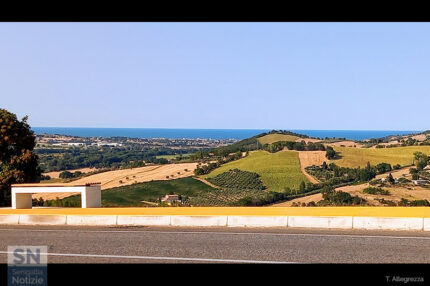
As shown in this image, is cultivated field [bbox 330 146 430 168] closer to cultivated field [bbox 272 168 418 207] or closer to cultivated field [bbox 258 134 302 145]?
cultivated field [bbox 272 168 418 207]

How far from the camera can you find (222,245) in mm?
11594

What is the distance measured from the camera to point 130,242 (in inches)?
482

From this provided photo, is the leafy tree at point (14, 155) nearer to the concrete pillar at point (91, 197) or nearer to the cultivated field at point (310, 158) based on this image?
the concrete pillar at point (91, 197)

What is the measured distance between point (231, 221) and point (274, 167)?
45.4 meters

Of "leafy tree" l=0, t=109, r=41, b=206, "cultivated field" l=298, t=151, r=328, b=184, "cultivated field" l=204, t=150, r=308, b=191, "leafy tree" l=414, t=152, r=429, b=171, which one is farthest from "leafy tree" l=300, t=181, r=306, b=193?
"leafy tree" l=0, t=109, r=41, b=206

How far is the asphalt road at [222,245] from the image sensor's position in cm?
1024

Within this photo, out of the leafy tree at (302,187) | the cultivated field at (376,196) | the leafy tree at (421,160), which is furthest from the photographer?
the leafy tree at (421,160)

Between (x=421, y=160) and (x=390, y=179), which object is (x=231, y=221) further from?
(x=421, y=160)

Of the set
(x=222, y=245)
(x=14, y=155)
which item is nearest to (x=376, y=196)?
(x=14, y=155)

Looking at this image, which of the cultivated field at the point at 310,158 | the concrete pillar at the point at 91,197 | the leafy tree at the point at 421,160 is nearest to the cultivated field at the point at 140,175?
the cultivated field at the point at 310,158

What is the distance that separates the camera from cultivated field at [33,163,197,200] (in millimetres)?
58281

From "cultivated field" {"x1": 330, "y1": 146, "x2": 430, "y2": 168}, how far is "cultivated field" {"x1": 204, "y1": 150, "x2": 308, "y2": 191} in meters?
4.90

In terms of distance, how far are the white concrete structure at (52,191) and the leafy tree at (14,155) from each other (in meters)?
3.74
